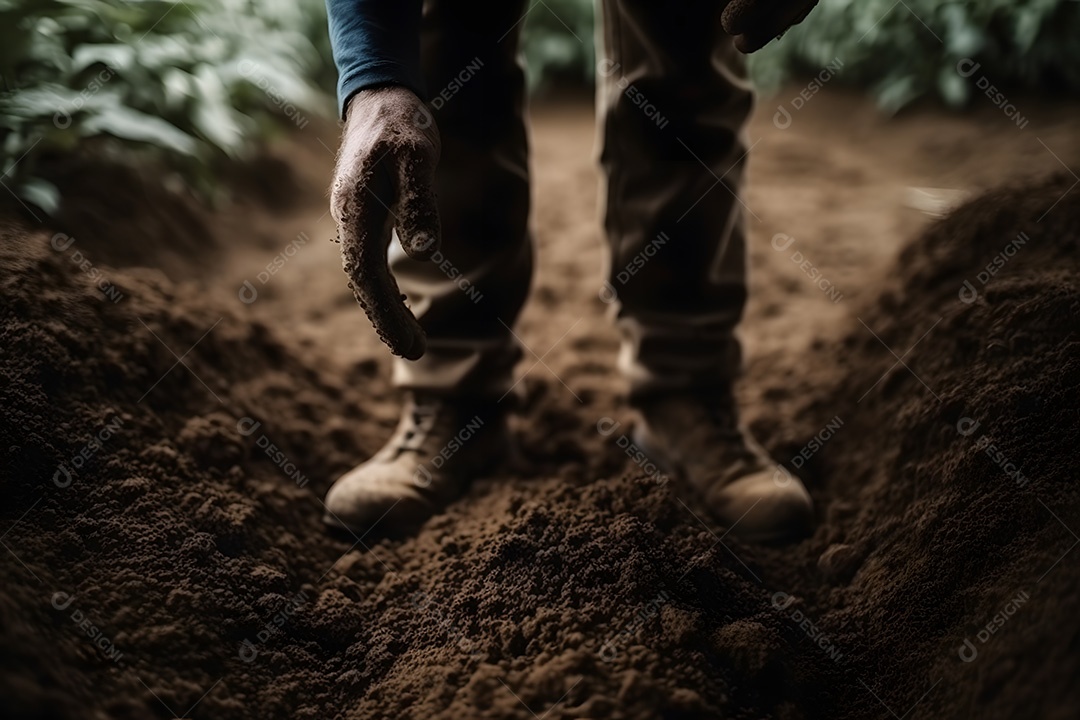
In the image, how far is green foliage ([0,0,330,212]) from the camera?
5.24 feet

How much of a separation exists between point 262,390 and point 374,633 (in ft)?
1.95

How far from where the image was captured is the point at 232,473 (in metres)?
1.24

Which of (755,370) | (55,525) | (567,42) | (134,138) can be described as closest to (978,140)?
(755,370)

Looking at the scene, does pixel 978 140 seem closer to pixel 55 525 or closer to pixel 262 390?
pixel 262 390

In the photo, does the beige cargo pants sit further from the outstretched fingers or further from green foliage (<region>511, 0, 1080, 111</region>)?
green foliage (<region>511, 0, 1080, 111</region>)

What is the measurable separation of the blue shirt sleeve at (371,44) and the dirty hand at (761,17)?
1.30 ft

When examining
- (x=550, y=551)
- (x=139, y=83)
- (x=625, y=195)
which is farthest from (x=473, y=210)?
(x=139, y=83)

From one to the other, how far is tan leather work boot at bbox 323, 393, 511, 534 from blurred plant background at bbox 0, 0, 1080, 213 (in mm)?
832

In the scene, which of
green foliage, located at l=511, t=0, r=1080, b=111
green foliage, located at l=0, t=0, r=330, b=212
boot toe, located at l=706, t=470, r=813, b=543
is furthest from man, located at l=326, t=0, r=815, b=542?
green foliage, located at l=511, t=0, r=1080, b=111

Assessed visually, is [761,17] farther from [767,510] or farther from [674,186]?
[767,510]

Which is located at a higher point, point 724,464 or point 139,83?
point 724,464

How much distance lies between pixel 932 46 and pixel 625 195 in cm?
182

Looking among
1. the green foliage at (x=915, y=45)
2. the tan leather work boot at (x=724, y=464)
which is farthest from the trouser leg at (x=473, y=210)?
the green foliage at (x=915, y=45)

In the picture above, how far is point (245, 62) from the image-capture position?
2207mm
